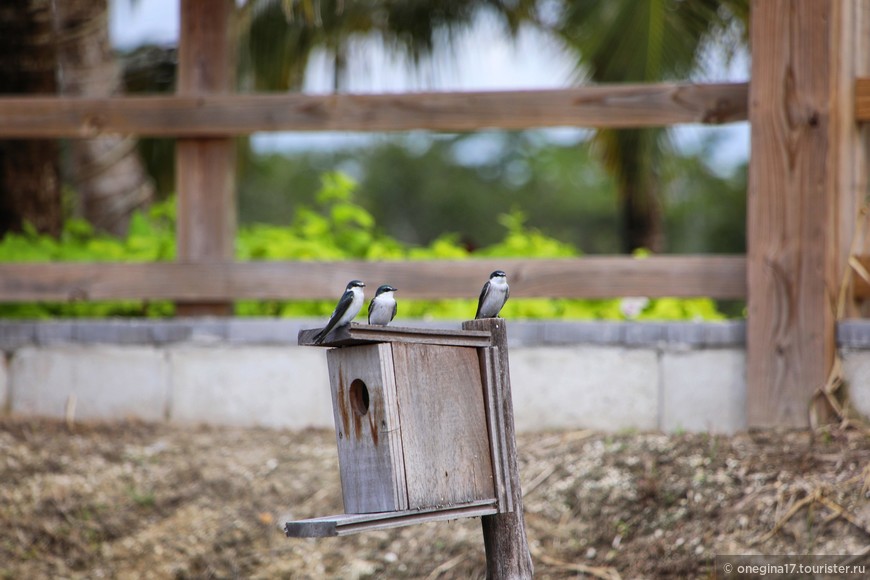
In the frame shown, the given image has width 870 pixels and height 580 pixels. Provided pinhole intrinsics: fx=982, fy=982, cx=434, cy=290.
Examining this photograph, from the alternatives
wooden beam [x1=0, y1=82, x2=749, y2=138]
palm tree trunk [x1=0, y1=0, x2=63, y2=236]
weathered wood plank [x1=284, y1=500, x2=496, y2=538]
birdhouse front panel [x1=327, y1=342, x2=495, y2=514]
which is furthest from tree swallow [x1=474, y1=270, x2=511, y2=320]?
palm tree trunk [x1=0, y1=0, x2=63, y2=236]

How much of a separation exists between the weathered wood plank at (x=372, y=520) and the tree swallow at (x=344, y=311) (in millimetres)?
480

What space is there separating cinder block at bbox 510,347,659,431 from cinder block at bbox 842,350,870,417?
2.62 feet

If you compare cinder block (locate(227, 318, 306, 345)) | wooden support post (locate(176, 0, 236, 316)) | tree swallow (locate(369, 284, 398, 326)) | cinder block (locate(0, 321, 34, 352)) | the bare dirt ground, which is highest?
wooden support post (locate(176, 0, 236, 316))

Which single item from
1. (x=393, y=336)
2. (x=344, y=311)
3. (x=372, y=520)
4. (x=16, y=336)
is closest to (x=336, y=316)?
(x=344, y=311)

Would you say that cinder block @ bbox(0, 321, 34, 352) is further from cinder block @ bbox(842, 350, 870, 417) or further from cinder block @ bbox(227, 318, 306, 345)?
cinder block @ bbox(842, 350, 870, 417)

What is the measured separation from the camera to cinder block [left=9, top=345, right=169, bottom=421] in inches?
190

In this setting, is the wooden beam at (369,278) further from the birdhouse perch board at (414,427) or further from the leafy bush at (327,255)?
the birdhouse perch board at (414,427)

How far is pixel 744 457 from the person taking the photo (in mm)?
3930

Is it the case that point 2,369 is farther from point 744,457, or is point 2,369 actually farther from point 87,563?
point 744,457

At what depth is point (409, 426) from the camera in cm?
273

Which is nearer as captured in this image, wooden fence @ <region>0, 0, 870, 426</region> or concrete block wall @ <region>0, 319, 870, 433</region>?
wooden fence @ <region>0, 0, 870, 426</region>

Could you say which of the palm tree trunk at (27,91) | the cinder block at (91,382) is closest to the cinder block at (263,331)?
the cinder block at (91,382)

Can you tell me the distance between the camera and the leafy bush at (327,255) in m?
5.25

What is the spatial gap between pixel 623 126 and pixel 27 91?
4031 millimetres
